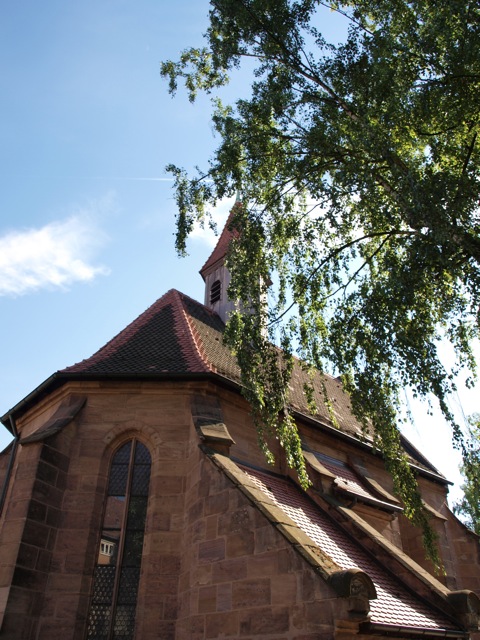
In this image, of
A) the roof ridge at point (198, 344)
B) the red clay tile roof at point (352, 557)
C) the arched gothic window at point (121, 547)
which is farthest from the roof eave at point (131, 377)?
the red clay tile roof at point (352, 557)

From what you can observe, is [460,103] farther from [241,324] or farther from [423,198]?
[241,324]

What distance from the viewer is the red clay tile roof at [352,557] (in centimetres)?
735

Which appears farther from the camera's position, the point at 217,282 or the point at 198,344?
the point at 217,282

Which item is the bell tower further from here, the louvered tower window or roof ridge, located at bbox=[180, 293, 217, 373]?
roof ridge, located at bbox=[180, 293, 217, 373]

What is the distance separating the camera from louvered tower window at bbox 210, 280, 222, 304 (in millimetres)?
17797

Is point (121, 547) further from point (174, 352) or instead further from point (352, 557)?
point (174, 352)

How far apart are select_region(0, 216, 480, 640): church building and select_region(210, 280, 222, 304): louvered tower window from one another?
5652 millimetres

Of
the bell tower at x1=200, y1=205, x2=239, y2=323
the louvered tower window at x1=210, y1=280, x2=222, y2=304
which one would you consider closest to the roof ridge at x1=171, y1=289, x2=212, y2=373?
the bell tower at x1=200, y1=205, x2=239, y2=323

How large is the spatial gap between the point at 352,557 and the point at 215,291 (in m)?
10.9

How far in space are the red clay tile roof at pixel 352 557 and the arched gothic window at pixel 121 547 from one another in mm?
2043

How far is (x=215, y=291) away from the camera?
59.3 ft

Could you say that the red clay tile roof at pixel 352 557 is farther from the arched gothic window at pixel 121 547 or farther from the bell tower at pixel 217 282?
the bell tower at pixel 217 282

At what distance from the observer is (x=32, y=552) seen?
312 inches

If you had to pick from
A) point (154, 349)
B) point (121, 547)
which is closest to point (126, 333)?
point (154, 349)
